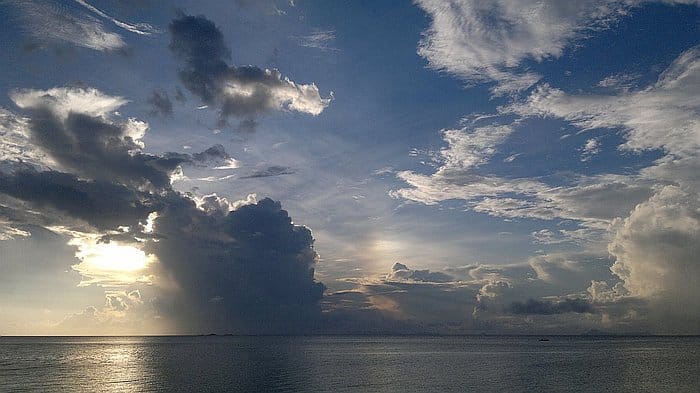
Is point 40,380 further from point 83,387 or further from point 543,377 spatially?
point 543,377

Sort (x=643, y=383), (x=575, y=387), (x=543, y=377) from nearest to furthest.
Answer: (x=575, y=387) → (x=643, y=383) → (x=543, y=377)

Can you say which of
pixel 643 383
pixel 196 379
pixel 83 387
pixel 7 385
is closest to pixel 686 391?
pixel 643 383

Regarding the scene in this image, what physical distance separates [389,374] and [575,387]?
47.7 m

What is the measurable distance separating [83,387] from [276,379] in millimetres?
43008

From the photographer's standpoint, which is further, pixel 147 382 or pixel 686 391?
pixel 147 382

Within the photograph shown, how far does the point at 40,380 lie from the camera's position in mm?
125500

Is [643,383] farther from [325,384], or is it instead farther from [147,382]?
[147,382]

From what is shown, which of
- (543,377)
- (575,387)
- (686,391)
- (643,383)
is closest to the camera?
(686,391)

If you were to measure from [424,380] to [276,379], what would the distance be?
120ft

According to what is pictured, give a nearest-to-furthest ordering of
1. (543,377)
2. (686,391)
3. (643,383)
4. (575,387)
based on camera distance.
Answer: (686,391), (575,387), (643,383), (543,377)

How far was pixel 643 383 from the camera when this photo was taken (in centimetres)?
11831

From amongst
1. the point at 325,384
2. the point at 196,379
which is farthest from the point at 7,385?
the point at 325,384

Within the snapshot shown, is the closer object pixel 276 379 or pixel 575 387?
pixel 575 387

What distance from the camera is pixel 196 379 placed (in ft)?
407
